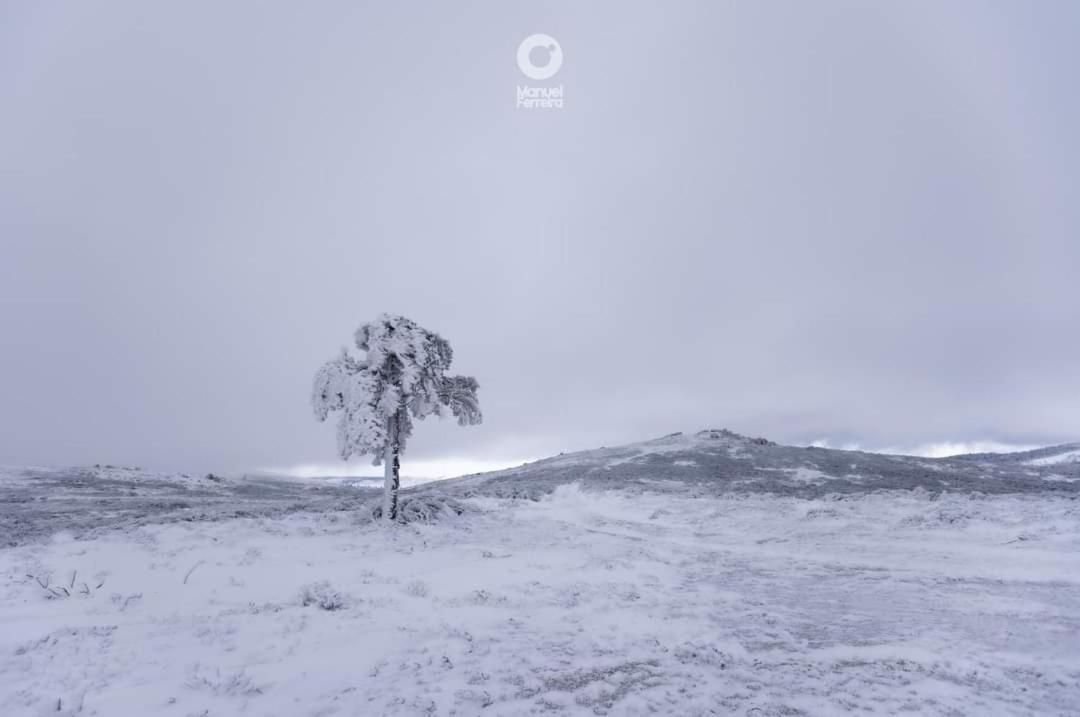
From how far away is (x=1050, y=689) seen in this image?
7379 millimetres

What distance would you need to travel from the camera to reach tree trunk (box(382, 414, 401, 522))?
74.2 feet

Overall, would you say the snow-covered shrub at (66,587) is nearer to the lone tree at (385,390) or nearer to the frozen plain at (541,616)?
the frozen plain at (541,616)

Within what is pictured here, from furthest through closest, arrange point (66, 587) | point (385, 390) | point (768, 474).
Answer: point (768, 474)
point (385, 390)
point (66, 587)

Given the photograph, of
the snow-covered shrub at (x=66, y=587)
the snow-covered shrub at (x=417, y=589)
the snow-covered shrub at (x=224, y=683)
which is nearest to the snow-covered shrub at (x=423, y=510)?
the snow-covered shrub at (x=417, y=589)

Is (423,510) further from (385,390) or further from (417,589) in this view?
(417,589)

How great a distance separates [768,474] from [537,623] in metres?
32.2

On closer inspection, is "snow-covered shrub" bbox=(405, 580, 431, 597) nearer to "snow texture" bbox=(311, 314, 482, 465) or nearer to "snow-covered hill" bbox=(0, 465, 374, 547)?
"snow texture" bbox=(311, 314, 482, 465)

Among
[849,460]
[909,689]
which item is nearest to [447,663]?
[909,689]

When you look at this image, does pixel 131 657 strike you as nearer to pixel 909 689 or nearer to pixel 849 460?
pixel 909 689

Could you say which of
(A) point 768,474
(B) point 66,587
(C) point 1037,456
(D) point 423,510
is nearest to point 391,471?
(D) point 423,510

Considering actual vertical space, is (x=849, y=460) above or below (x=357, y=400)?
below

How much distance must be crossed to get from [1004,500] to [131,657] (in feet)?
105

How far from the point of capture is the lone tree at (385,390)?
22547 mm

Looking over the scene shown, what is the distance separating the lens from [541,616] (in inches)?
437
